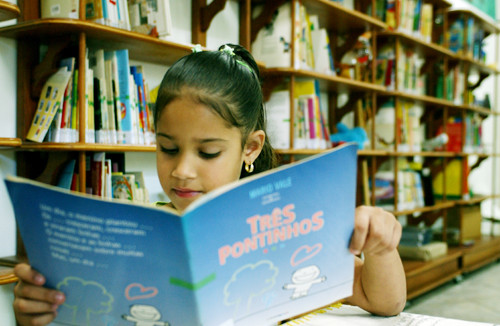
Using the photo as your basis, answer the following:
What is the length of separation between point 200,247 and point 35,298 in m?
0.25

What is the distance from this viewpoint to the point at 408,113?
3520 millimetres

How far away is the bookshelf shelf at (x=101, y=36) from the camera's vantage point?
1.50 m

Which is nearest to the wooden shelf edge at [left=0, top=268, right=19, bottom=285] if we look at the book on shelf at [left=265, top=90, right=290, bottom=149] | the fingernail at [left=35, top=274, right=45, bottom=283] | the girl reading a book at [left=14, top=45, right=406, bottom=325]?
the girl reading a book at [left=14, top=45, right=406, bottom=325]

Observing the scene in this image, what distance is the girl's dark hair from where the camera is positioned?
38.6 inches

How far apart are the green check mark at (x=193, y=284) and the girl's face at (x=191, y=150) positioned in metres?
0.38

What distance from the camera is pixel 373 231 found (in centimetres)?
69

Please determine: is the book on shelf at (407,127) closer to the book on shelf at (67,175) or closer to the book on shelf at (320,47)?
the book on shelf at (320,47)

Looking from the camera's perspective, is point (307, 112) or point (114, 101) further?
point (307, 112)

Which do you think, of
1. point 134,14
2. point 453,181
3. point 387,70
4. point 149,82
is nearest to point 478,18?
point 453,181

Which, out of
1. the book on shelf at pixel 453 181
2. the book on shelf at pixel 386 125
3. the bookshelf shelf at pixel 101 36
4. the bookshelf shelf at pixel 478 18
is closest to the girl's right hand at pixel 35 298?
the bookshelf shelf at pixel 101 36

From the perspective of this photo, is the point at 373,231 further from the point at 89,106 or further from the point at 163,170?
the point at 89,106

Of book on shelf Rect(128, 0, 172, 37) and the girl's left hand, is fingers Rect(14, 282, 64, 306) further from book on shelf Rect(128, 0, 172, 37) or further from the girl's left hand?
book on shelf Rect(128, 0, 172, 37)

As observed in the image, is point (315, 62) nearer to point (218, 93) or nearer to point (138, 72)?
point (138, 72)

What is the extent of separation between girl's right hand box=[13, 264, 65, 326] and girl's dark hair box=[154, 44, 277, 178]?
1.56ft
